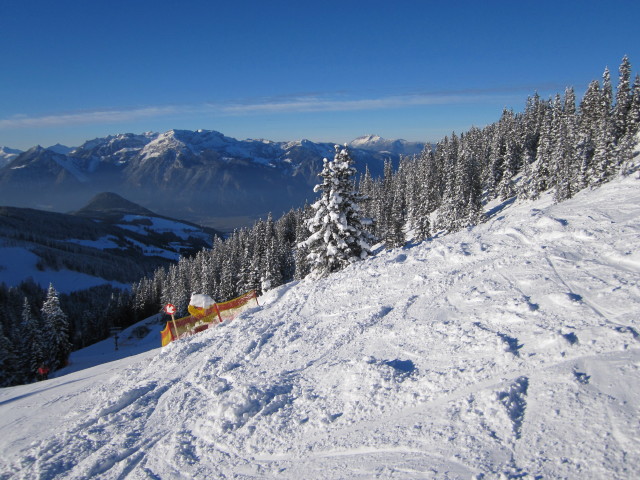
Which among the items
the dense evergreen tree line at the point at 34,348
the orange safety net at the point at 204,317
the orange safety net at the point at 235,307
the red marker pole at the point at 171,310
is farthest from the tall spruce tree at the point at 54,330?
the orange safety net at the point at 235,307

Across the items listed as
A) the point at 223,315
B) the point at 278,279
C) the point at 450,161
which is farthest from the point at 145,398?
the point at 450,161

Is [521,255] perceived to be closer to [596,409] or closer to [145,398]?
[596,409]

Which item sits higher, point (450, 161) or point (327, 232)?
point (450, 161)

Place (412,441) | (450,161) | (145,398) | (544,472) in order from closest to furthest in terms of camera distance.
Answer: (544,472) → (412,441) → (145,398) → (450,161)

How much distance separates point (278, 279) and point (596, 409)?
4404 centimetres

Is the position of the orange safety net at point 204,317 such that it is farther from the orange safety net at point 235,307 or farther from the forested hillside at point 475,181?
the forested hillside at point 475,181

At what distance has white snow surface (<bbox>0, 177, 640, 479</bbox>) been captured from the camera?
540 centimetres

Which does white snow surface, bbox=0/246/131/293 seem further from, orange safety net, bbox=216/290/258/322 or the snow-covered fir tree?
orange safety net, bbox=216/290/258/322

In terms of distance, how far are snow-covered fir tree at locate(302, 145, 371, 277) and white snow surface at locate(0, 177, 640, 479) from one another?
1029 cm

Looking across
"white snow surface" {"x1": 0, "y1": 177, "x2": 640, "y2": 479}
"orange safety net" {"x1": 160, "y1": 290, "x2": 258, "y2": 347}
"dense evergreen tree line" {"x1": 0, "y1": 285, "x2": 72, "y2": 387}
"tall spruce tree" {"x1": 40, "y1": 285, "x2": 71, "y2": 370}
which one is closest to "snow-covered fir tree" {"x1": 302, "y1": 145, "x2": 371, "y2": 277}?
"orange safety net" {"x1": 160, "y1": 290, "x2": 258, "y2": 347}

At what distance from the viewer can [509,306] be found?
342 inches

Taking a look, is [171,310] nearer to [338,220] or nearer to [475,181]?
[338,220]

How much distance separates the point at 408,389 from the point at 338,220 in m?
16.4

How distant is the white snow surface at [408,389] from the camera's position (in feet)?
17.7
